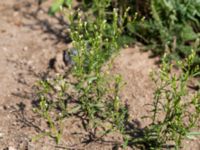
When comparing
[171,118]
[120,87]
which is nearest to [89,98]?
[120,87]

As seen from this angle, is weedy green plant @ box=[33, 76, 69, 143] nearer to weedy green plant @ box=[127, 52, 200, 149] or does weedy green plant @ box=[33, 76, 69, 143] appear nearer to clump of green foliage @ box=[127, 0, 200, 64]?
weedy green plant @ box=[127, 52, 200, 149]

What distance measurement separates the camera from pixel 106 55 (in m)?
3.19

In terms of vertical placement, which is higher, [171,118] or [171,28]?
[171,28]

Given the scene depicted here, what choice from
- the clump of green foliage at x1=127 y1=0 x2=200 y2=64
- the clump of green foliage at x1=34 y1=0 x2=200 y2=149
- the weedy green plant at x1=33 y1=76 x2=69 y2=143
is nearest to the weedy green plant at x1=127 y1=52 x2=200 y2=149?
the clump of green foliage at x1=34 y1=0 x2=200 y2=149

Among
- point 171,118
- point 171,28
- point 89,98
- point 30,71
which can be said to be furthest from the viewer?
point 171,28

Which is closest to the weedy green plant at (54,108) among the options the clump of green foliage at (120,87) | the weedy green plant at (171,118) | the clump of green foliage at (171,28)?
the clump of green foliage at (120,87)

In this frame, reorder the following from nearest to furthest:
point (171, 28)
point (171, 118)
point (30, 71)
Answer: point (171, 118), point (30, 71), point (171, 28)

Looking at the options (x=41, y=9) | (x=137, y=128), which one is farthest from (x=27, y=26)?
(x=137, y=128)

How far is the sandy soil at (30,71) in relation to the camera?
3146 millimetres

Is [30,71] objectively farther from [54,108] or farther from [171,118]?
[171,118]

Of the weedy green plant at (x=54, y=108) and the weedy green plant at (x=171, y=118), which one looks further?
the weedy green plant at (x=54, y=108)

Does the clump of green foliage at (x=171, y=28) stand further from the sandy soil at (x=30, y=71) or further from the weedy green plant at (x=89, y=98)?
the weedy green plant at (x=89, y=98)

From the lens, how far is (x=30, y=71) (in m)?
3.81

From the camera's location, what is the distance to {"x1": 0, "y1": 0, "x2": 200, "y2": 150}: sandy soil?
3.15 metres
